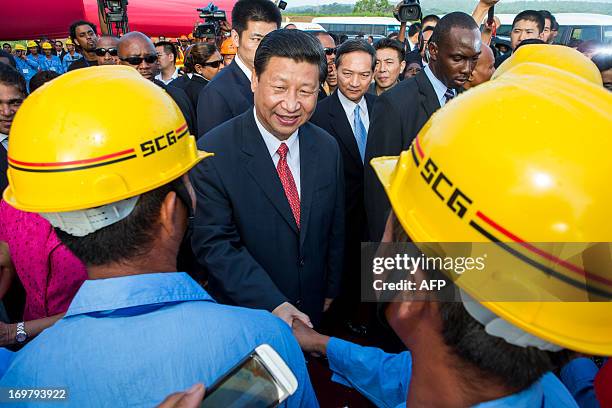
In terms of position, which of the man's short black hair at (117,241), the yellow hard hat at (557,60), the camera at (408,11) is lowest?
the man's short black hair at (117,241)

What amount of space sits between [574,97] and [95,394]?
1.10 m

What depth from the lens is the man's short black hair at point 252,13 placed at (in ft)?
12.3

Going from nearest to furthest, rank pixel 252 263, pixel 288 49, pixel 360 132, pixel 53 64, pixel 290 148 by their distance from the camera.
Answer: pixel 252 263
pixel 288 49
pixel 290 148
pixel 360 132
pixel 53 64

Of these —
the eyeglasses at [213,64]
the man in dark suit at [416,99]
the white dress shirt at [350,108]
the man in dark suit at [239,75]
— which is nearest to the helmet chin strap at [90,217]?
the man in dark suit at [416,99]

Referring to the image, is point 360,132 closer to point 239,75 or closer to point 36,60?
point 239,75

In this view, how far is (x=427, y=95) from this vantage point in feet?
9.96

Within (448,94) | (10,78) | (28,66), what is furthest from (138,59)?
(28,66)

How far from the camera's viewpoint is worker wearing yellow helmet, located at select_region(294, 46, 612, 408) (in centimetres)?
73

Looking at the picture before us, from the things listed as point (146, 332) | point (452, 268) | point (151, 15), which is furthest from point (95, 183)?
point (151, 15)

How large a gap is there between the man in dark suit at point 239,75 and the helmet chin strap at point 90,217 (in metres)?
2.22

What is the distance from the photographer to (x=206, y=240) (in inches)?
81.0

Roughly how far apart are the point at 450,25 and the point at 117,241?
10.2ft

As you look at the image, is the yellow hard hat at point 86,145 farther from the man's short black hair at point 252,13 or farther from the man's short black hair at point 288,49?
the man's short black hair at point 252,13

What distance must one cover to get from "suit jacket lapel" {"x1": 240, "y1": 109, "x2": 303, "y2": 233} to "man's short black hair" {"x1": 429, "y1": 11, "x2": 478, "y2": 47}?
6.36 feet
